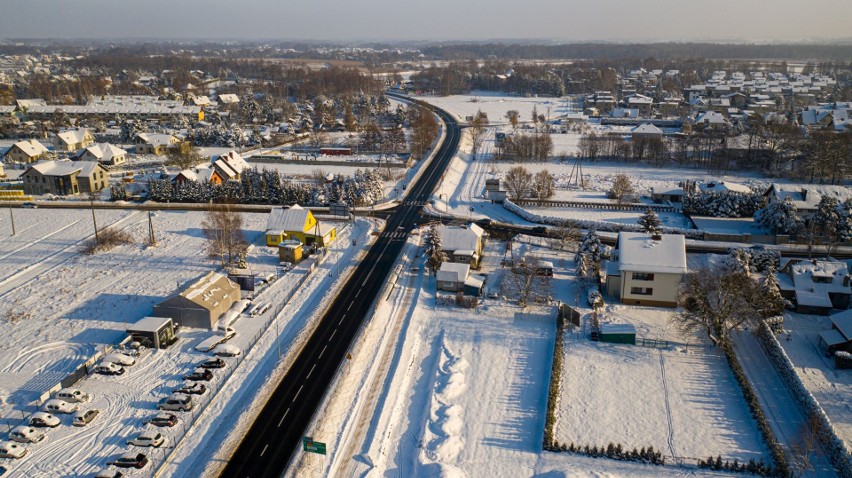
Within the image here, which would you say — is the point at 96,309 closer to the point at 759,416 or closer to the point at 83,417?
the point at 83,417

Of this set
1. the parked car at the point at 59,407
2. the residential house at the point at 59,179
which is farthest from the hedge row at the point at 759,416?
the residential house at the point at 59,179

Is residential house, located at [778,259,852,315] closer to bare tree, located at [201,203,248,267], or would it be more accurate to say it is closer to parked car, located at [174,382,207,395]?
parked car, located at [174,382,207,395]

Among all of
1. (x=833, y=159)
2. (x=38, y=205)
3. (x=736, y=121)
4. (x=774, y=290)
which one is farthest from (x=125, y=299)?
(x=736, y=121)

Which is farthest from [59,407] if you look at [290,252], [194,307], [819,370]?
[819,370]

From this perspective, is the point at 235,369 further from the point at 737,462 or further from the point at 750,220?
the point at 750,220

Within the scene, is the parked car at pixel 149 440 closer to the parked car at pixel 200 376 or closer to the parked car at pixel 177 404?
the parked car at pixel 177 404

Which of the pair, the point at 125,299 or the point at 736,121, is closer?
the point at 125,299
